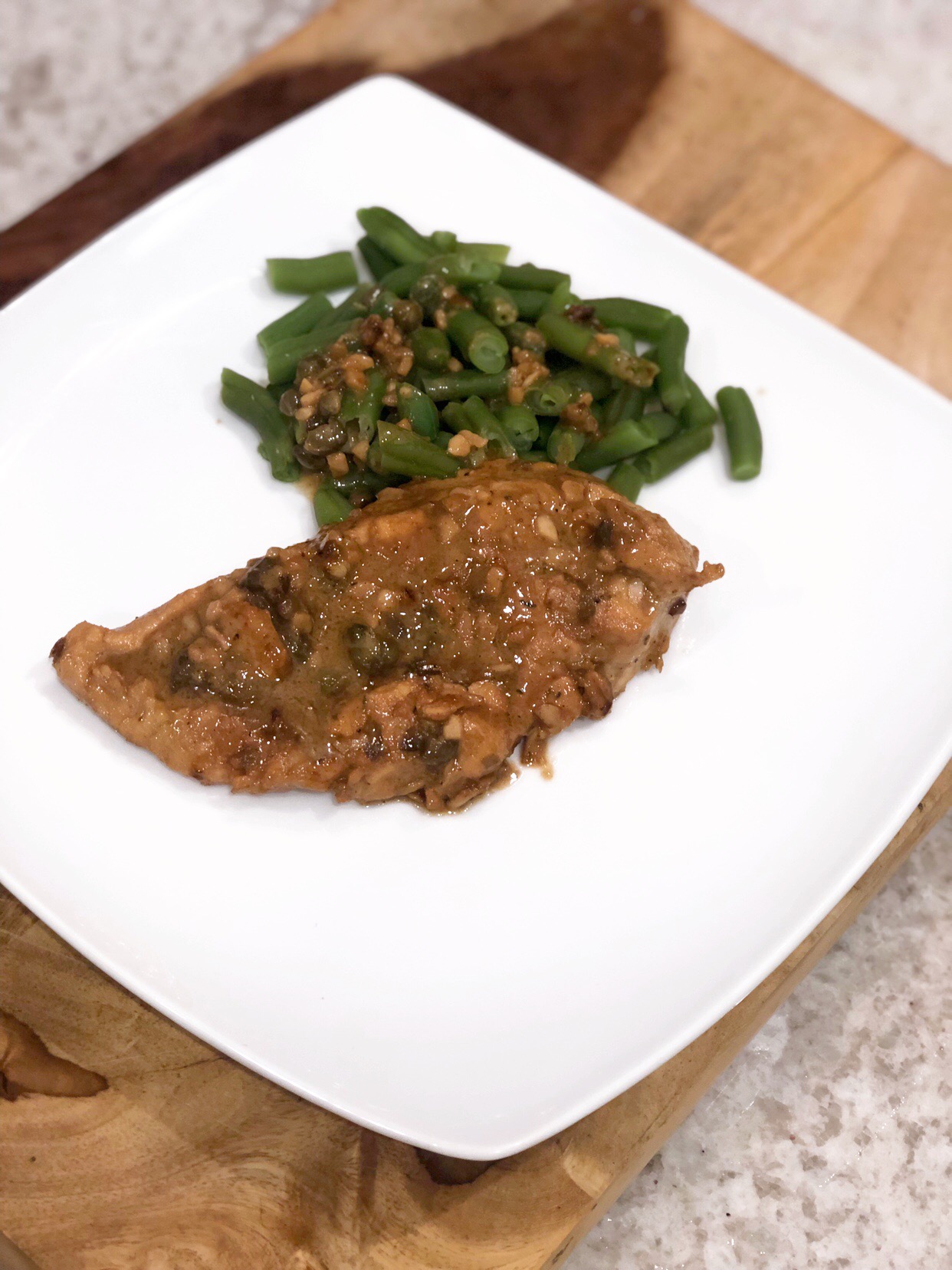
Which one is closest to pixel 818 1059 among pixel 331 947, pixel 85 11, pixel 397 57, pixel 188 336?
pixel 331 947

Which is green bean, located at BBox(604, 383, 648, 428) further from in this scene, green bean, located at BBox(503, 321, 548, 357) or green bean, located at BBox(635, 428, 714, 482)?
green bean, located at BBox(503, 321, 548, 357)

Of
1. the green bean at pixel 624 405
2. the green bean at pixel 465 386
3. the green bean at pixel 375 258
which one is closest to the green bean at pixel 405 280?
the green bean at pixel 375 258

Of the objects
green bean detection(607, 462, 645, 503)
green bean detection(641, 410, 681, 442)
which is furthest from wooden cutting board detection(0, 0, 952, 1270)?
green bean detection(607, 462, 645, 503)

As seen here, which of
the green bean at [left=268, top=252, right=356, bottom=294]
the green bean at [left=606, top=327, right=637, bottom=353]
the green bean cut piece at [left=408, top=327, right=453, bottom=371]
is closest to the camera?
the green bean cut piece at [left=408, top=327, right=453, bottom=371]

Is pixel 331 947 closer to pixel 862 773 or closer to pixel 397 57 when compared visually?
pixel 862 773

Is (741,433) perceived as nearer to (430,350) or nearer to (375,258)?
(430,350)

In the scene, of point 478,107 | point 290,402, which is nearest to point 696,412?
point 290,402
